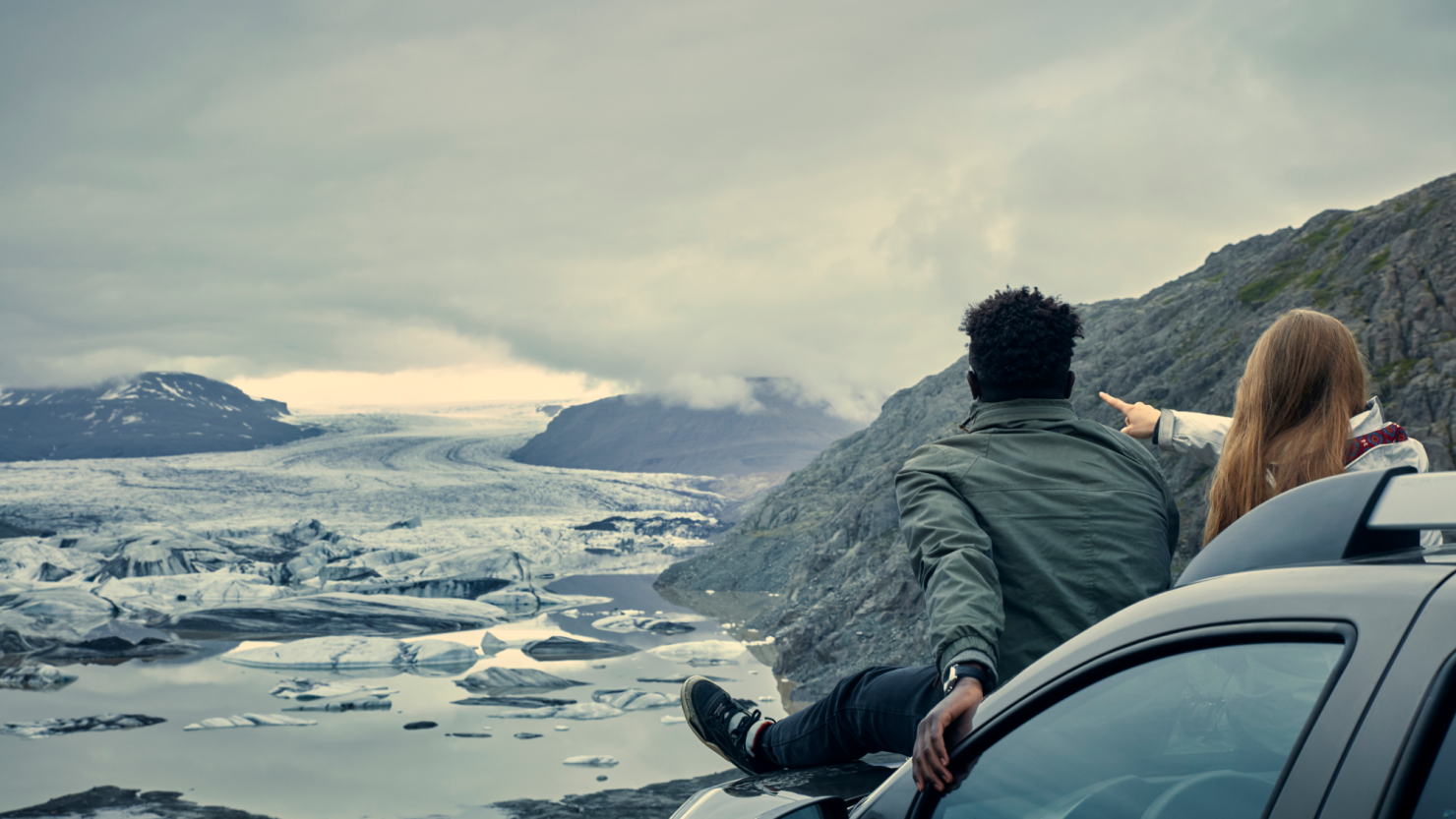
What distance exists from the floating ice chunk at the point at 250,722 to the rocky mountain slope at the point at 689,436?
58.7 meters

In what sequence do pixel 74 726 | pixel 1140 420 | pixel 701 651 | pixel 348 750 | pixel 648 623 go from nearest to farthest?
pixel 1140 420
pixel 348 750
pixel 74 726
pixel 701 651
pixel 648 623

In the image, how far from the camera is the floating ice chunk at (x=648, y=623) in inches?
672

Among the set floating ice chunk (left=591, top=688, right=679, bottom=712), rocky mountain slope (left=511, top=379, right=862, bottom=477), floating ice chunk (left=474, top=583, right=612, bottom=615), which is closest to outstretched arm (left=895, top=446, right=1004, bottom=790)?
floating ice chunk (left=591, top=688, right=679, bottom=712)

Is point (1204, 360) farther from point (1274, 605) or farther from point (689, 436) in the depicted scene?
point (689, 436)

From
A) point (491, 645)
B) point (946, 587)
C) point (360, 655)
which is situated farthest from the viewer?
point (491, 645)

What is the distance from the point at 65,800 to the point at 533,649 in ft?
25.4

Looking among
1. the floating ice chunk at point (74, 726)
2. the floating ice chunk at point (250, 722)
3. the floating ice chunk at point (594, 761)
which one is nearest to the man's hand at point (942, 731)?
the floating ice chunk at point (594, 761)

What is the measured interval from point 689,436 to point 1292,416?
83654 millimetres

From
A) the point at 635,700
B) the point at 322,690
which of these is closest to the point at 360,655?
the point at 322,690

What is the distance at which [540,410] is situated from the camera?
109m

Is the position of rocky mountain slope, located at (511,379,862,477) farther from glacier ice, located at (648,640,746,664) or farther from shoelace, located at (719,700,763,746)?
shoelace, located at (719,700,763,746)

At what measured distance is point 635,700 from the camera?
11648 mm

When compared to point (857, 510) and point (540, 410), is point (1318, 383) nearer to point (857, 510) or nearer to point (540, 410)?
point (857, 510)

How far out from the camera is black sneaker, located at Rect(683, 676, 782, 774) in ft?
8.24
